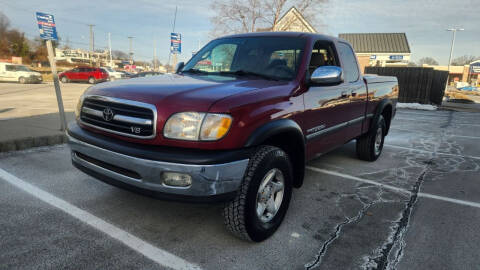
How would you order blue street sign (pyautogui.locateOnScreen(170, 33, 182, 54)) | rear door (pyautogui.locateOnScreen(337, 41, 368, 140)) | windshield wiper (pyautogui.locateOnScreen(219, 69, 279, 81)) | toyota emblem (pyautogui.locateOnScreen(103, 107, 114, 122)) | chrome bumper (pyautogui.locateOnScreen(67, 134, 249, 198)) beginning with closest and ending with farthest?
chrome bumper (pyautogui.locateOnScreen(67, 134, 249, 198)) → toyota emblem (pyautogui.locateOnScreen(103, 107, 114, 122)) → windshield wiper (pyautogui.locateOnScreen(219, 69, 279, 81)) → rear door (pyautogui.locateOnScreen(337, 41, 368, 140)) → blue street sign (pyautogui.locateOnScreen(170, 33, 182, 54))

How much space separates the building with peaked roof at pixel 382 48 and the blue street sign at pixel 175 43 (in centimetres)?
3517

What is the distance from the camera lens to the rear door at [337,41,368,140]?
407 centimetres

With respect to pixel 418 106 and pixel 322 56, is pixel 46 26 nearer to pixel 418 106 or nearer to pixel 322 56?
pixel 322 56

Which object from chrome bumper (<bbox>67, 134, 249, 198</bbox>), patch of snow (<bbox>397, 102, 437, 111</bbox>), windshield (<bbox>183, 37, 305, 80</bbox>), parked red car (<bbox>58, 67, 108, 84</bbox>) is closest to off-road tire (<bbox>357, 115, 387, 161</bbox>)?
windshield (<bbox>183, 37, 305, 80</bbox>)

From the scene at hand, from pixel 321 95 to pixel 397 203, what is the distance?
5.24ft

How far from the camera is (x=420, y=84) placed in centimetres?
1783

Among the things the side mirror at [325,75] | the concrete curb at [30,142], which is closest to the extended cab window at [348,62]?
the side mirror at [325,75]

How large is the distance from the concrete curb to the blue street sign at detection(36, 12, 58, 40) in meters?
1.91

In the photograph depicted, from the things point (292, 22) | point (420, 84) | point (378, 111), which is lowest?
point (378, 111)

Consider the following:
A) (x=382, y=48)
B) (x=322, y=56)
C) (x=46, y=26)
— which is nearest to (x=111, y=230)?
(x=322, y=56)

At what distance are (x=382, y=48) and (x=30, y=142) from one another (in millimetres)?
46999

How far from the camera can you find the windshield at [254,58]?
3223 mm

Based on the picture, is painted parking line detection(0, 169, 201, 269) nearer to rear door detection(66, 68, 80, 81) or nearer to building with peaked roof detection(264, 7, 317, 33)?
building with peaked roof detection(264, 7, 317, 33)

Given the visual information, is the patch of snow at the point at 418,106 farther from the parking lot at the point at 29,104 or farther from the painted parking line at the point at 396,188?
the parking lot at the point at 29,104
